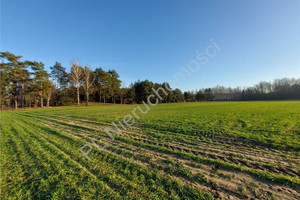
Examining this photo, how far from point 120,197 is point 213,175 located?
2463 mm

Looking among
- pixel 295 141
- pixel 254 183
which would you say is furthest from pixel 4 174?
pixel 295 141

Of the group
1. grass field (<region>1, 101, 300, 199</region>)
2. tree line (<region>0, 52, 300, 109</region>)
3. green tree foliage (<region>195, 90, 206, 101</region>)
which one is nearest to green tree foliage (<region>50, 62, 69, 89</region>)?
tree line (<region>0, 52, 300, 109</region>)

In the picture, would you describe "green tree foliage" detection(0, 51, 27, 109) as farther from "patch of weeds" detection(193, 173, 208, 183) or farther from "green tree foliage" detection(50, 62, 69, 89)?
"patch of weeds" detection(193, 173, 208, 183)

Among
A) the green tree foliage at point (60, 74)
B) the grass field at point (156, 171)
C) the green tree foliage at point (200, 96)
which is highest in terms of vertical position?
the green tree foliage at point (60, 74)

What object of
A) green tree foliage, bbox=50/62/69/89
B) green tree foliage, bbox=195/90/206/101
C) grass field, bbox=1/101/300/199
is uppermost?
green tree foliage, bbox=50/62/69/89

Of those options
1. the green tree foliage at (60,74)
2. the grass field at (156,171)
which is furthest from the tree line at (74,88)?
the grass field at (156,171)

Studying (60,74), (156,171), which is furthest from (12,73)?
(156,171)

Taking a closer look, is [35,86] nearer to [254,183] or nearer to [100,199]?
[100,199]

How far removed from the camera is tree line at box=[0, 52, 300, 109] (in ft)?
110

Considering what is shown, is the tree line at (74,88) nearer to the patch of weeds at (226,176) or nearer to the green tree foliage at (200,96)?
the green tree foliage at (200,96)

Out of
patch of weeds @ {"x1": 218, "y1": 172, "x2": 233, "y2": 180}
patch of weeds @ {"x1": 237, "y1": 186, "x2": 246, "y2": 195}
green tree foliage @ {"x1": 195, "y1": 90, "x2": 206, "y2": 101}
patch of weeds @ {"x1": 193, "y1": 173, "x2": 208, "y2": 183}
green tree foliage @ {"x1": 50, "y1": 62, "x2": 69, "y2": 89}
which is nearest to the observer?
patch of weeds @ {"x1": 237, "y1": 186, "x2": 246, "y2": 195}

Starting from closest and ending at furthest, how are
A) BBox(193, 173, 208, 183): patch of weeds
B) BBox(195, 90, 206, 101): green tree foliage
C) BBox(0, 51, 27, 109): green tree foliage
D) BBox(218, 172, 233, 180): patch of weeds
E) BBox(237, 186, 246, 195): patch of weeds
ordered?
BBox(237, 186, 246, 195): patch of weeds, BBox(193, 173, 208, 183): patch of weeds, BBox(218, 172, 233, 180): patch of weeds, BBox(0, 51, 27, 109): green tree foliage, BBox(195, 90, 206, 101): green tree foliage

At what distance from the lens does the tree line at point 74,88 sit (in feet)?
110

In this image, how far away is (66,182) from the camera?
289 centimetres
